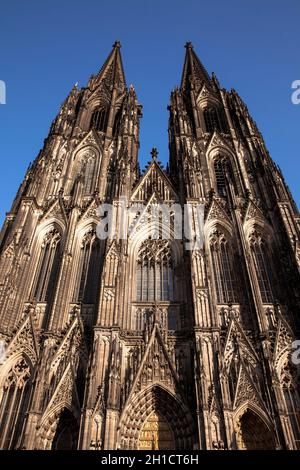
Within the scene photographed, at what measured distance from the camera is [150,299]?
67.2 ft

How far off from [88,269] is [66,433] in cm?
827

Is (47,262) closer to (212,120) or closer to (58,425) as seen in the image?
(58,425)

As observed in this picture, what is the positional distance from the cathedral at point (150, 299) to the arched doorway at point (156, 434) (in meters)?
0.06

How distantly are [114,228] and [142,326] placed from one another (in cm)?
579

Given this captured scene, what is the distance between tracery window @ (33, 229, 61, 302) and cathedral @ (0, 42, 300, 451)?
8cm

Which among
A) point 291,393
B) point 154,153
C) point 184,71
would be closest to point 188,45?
point 184,71

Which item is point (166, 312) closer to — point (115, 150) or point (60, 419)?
point (60, 419)

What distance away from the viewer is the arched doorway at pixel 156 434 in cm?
1593

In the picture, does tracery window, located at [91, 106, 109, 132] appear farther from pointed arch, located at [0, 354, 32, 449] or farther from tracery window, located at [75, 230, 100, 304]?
pointed arch, located at [0, 354, 32, 449]

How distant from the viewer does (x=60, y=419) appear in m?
16.4

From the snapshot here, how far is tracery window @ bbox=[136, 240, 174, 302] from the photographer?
68.1ft
